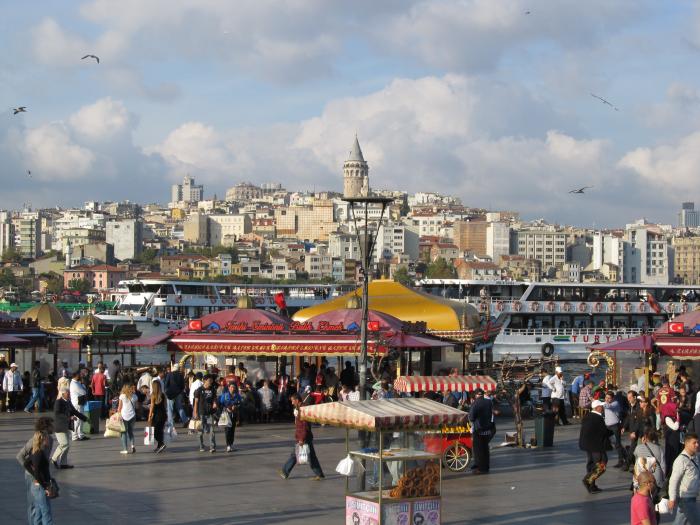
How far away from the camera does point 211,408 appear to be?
18.2 metres

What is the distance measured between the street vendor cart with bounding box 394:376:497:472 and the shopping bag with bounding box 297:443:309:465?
5.24 feet

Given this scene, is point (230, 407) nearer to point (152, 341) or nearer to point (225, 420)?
point (225, 420)

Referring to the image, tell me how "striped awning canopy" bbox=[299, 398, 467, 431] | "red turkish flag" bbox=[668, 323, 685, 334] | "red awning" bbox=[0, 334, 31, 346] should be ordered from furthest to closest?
"red awning" bbox=[0, 334, 31, 346] < "red turkish flag" bbox=[668, 323, 685, 334] < "striped awning canopy" bbox=[299, 398, 467, 431]

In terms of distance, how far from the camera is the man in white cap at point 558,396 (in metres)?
22.9

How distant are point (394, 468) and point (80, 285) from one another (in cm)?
17519

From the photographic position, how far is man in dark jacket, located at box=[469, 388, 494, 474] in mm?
16188

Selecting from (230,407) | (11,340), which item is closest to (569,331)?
(11,340)

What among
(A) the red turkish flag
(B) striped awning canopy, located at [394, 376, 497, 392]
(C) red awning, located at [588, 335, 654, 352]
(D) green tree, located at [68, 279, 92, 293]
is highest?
(D) green tree, located at [68, 279, 92, 293]

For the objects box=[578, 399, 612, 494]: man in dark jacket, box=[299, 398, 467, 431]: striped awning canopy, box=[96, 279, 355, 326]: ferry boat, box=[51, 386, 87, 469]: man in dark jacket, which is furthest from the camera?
box=[96, 279, 355, 326]: ferry boat

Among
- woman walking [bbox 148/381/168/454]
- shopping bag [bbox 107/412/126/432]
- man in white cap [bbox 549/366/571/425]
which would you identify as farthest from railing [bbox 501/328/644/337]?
woman walking [bbox 148/381/168/454]

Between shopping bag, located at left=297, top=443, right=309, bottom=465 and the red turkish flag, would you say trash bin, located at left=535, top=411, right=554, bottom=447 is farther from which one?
the red turkish flag

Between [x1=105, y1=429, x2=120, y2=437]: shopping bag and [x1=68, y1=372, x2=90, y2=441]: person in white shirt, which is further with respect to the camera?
[x1=105, y1=429, x2=120, y2=437]: shopping bag

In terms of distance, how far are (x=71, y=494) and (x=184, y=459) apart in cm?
338

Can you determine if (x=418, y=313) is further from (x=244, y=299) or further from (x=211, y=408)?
(x=211, y=408)
